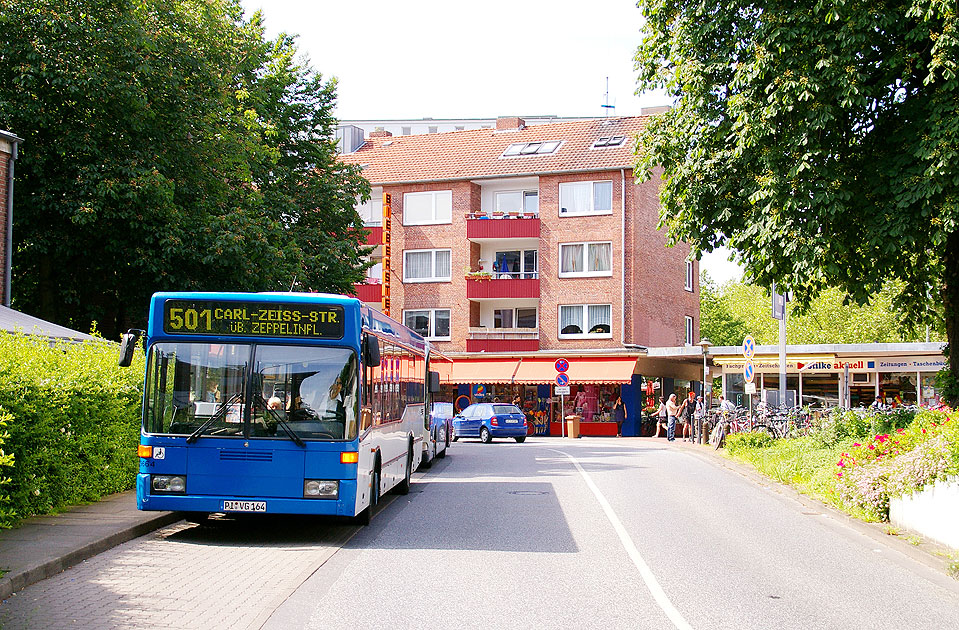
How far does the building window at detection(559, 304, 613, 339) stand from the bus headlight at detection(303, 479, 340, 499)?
125 ft

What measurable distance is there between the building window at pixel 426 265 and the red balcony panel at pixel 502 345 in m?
3.77

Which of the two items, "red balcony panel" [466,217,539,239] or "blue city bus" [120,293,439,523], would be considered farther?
"red balcony panel" [466,217,539,239]

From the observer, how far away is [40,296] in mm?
27125

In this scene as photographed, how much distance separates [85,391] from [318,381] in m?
3.41

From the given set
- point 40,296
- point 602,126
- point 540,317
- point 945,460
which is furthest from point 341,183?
point 945,460

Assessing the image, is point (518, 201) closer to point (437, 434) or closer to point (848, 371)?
point (848, 371)

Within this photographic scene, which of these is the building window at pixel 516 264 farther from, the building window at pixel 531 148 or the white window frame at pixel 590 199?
the building window at pixel 531 148

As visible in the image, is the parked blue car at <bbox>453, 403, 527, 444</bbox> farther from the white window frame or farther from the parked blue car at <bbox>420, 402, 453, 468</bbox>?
the white window frame

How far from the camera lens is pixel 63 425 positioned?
11.8m

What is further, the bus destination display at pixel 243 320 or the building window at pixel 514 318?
the building window at pixel 514 318

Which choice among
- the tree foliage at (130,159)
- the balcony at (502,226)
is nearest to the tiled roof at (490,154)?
the balcony at (502,226)

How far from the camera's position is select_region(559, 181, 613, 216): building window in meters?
49.6

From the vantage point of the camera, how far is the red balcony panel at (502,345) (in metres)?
49.7

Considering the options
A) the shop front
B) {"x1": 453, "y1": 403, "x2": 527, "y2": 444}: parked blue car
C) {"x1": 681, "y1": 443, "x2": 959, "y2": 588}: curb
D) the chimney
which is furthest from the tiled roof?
{"x1": 681, "y1": 443, "x2": 959, "y2": 588}: curb
